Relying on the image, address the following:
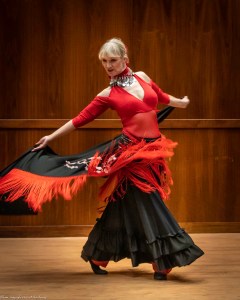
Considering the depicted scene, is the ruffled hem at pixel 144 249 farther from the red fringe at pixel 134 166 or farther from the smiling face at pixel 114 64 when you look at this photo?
the smiling face at pixel 114 64

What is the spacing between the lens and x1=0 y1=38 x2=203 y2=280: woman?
3.43m

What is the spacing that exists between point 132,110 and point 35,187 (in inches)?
23.4

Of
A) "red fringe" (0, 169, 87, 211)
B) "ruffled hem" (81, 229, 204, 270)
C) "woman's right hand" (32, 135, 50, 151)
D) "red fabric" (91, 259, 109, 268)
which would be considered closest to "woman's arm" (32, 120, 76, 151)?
"woman's right hand" (32, 135, 50, 151)

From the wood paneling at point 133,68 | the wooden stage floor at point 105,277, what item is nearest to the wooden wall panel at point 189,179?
the wood paneling at point 133,68

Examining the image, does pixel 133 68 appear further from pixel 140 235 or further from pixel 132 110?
pixel 140 235

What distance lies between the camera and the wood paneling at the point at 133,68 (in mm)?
4758

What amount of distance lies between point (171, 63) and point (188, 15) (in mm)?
337

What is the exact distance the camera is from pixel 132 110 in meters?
3.49

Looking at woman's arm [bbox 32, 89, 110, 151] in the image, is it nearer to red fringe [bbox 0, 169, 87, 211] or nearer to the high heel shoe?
red fringe [bbox 0, 169, 87, 211]

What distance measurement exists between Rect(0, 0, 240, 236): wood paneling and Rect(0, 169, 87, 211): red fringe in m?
1.34

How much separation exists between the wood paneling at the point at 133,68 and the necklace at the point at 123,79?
4.02 feet

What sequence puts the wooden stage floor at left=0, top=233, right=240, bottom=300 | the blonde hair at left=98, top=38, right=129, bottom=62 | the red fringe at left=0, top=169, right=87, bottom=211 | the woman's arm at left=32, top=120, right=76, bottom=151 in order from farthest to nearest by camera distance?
the woman's arm at left=32, top=120, right=76, bottom=151, the blonde hair at left=98, top=38, right=129, bottom=62, the red fringe at left=0, top=169, right=87, bottom=211, the wooden stage floor at left=0, top=233, right=240, bottom=300

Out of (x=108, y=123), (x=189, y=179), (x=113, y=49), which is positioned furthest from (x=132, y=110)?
(x=189, y=179)

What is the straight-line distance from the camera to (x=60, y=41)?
4.77 meters
